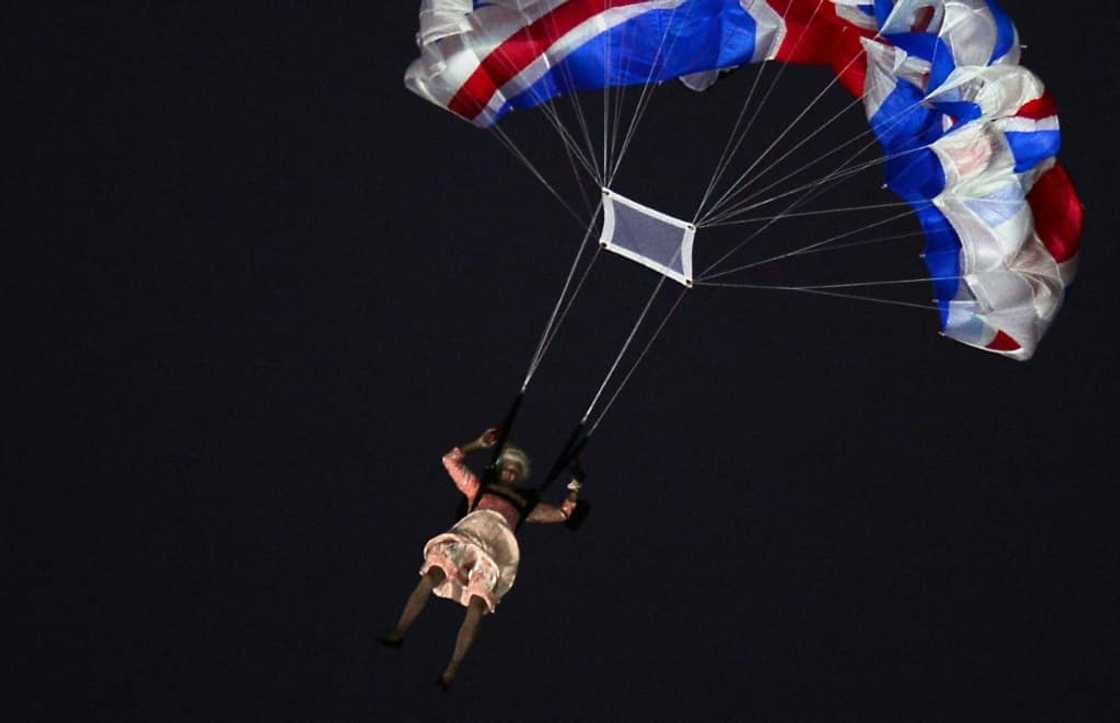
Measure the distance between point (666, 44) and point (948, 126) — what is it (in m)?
1.21

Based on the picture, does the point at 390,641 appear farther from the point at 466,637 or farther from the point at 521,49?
the point at 521,49

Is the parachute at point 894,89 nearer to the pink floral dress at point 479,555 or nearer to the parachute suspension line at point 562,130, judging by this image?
the parachute suspension line at point 562,130

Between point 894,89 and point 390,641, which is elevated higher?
point 894,89

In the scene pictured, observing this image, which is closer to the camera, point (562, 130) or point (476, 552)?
point (476, 552)

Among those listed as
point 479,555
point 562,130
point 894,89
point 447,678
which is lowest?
point 447,678

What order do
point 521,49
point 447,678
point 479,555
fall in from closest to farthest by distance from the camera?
point 447,678 → point 479,555 → point 521,49

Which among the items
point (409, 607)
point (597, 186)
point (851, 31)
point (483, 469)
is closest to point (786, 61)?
point (851, 31)

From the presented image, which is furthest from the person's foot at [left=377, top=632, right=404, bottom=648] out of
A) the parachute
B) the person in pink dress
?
the parachute

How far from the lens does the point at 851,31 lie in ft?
30.8

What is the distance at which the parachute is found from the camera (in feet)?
28.2

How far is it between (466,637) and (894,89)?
9.01 feet

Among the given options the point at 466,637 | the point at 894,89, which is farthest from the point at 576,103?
the point at 466,637

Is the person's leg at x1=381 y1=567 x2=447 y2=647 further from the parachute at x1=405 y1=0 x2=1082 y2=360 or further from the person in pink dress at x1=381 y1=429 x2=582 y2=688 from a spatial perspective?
the parachute at x1=405 y1=0 x2=1082 y2=360

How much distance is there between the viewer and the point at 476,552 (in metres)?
8.55
